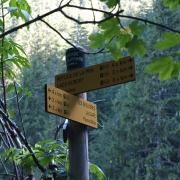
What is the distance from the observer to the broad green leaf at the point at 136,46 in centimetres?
105

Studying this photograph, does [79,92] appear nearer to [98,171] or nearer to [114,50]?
[98,171]

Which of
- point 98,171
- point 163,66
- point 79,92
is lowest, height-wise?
point 98,171

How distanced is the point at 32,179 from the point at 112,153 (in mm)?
20526

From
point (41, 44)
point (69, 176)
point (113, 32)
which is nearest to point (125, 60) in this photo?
point (69, 176)

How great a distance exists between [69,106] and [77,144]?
137mm

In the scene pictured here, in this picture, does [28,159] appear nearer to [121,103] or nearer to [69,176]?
[69,176]

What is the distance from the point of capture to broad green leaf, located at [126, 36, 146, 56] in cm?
105

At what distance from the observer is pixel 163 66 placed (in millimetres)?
1048

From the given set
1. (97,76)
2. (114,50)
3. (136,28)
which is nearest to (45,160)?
(97,76)

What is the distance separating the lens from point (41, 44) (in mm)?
36469

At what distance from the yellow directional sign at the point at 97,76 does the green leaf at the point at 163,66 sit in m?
0.62

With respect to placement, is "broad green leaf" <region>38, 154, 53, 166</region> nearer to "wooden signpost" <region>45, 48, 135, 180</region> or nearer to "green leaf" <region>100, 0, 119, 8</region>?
"wooden signpost" <region>45, 48, 135, 180</region>

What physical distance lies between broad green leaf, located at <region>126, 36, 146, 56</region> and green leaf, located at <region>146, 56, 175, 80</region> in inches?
1.4

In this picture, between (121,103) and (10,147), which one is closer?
(10,147)
